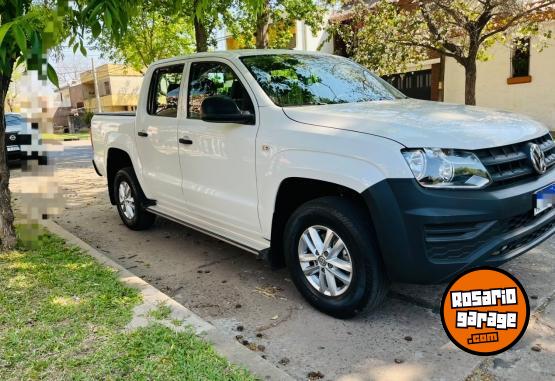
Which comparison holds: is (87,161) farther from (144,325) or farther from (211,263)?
(144,325)

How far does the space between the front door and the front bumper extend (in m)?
A: 1.22

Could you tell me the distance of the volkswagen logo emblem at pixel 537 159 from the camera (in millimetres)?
3297

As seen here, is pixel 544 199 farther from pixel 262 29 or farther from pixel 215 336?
pixel 262 29

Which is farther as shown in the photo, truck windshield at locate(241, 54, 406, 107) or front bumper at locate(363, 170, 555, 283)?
truck windshield at locate(241, 54, 406, 107)

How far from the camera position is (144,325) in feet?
10.7

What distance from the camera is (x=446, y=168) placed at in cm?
291

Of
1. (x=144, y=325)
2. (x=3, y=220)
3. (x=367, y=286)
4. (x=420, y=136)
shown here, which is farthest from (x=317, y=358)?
(x=3, y=220)

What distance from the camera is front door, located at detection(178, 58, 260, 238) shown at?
3.92 metres

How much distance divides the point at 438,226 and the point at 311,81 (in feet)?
6.01

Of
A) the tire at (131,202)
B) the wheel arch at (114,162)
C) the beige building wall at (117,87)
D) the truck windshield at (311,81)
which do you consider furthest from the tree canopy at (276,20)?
the beige building wall at (117,87)

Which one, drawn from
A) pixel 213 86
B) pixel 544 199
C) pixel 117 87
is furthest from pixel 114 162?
pixel 117 87

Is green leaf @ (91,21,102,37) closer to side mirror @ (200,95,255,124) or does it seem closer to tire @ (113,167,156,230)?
side mirror @ (200,95,255,124)

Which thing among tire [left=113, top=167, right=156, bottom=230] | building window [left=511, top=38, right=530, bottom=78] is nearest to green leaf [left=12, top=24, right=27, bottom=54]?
tire [left=113, top=167, right=156, bottom=230]

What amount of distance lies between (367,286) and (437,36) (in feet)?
31.6
